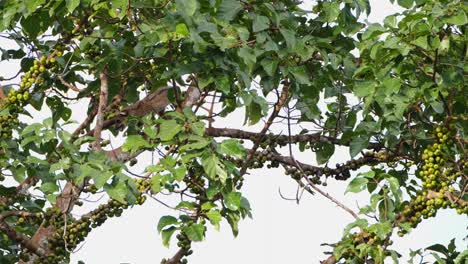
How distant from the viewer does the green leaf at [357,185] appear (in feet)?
20.2

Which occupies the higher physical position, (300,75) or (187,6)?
(300,75)

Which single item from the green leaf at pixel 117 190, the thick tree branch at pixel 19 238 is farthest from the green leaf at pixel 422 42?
the thick tree branch at pixel 19 238

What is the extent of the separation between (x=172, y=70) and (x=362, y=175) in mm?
1429

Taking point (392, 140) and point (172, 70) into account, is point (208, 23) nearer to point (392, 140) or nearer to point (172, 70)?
point (172, 70)

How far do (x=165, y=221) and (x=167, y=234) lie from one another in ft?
0.25

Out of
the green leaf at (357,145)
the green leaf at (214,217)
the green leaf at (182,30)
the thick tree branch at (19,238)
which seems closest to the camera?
the green leaf at (214,217)

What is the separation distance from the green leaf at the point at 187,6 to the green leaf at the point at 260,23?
1.84ft

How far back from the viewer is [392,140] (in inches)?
275

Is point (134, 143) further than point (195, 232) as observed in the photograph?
Yes

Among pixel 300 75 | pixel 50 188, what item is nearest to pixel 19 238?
pixel 50 188

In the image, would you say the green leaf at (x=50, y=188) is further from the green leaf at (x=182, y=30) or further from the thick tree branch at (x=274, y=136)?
the thick tree branch at (x=274, y=136)

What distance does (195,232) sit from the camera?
5508mm

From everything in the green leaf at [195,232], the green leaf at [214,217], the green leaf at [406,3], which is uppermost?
the green leaf at [406,3]

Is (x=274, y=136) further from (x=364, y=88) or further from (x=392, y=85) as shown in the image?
(x=392, y=85)
